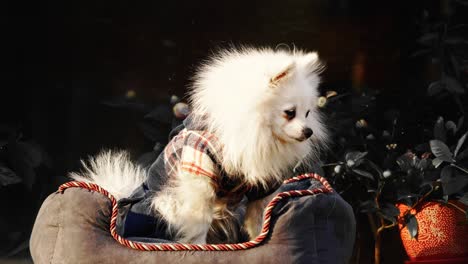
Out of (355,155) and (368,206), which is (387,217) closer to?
(368,206)

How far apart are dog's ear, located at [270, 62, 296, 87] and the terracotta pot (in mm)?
1184

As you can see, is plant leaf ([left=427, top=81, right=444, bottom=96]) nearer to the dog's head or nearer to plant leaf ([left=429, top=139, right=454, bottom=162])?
plant leaf ([left=429, top=139, right=454, bottom=162])

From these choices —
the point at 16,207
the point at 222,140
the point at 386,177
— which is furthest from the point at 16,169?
the point at 386,177

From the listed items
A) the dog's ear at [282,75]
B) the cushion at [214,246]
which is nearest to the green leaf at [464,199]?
the cushion at [214,246]

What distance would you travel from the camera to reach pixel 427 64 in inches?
146

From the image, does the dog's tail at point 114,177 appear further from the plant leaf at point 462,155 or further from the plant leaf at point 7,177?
the plant leaf at point 462,155

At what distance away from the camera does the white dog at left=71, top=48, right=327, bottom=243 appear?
2246mm

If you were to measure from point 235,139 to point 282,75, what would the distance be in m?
0.26

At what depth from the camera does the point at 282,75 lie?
7.32 ft

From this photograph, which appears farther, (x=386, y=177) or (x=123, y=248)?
(x=386, y=177)

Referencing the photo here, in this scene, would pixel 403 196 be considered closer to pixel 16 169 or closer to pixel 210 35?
pixel 210 35

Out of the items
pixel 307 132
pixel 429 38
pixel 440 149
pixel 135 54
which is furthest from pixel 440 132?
pixel 135 54

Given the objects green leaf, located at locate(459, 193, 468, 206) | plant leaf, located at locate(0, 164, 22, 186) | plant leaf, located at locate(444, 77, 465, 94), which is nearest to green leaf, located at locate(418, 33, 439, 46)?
plant leaf, located at locate(444, 77, 465, 94)

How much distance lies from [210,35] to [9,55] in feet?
3.48
